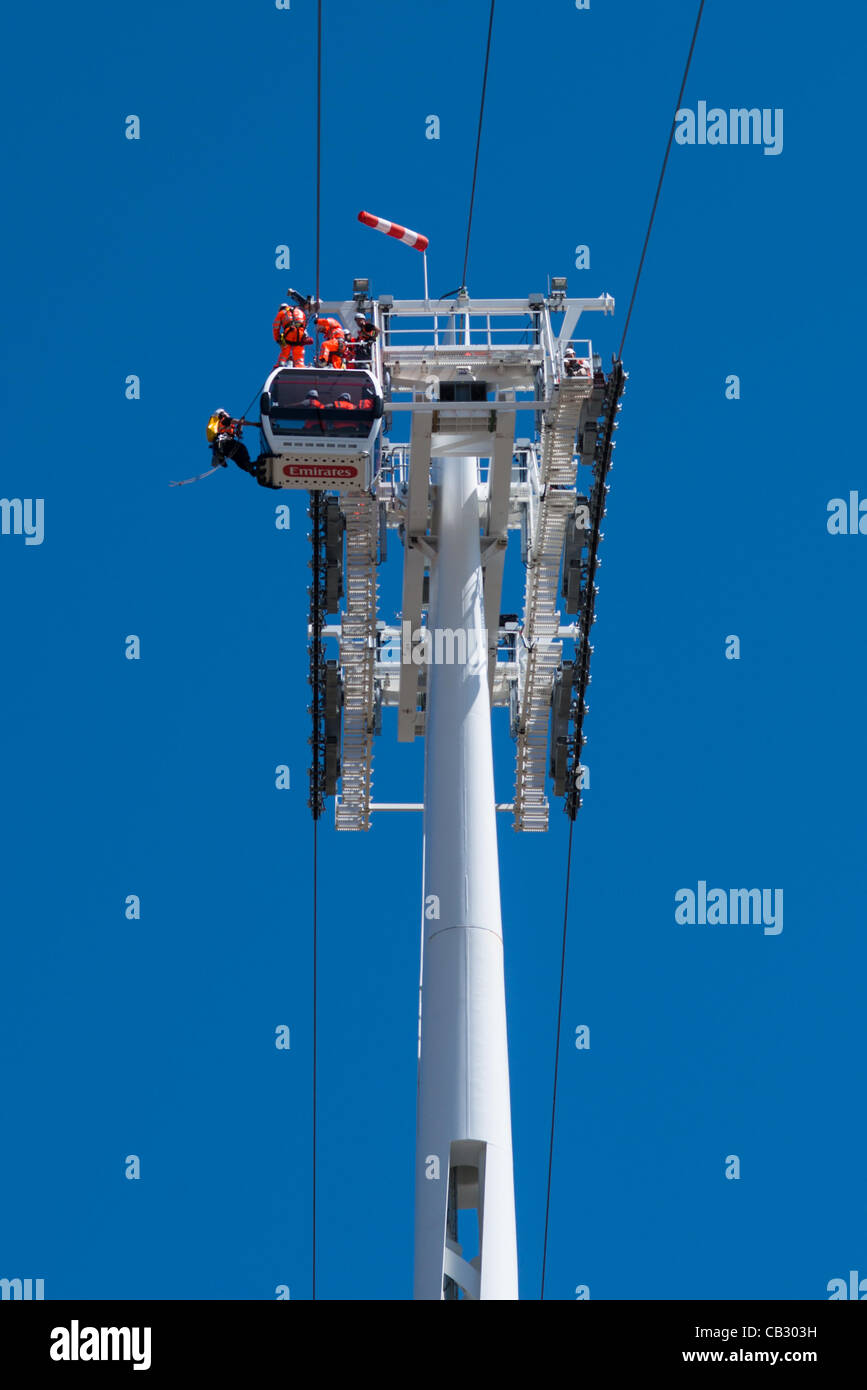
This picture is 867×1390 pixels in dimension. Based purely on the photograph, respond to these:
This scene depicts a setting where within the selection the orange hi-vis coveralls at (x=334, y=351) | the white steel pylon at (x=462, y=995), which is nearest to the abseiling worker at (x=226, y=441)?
the orange hi-vis coveralls at (x=334, y=351)

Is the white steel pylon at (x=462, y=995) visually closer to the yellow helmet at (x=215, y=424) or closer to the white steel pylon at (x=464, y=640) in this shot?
the white steel pylon at (x=464, y=640)

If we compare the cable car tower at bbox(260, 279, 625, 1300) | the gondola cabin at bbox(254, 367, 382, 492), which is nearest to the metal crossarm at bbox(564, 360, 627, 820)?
the cable car tower at bbox(260, 279, 625, 1300)

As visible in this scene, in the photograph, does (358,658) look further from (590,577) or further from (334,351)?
(334,351)

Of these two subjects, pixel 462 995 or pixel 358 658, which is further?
pixel 358 658

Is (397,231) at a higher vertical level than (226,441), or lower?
higher

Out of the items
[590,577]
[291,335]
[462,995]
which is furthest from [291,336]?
[462,995]
